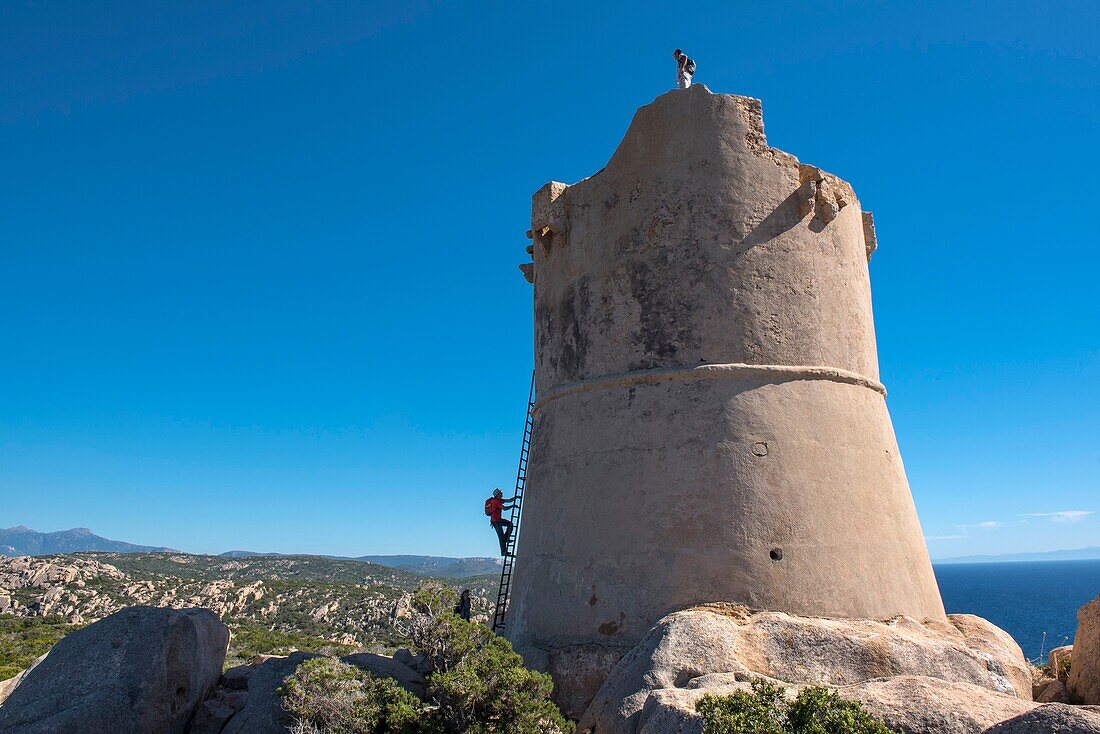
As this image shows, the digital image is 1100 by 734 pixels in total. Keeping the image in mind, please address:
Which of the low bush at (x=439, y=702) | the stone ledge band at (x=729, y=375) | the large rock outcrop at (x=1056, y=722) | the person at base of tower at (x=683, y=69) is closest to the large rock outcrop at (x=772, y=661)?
the low bush at (x=439, y=702)

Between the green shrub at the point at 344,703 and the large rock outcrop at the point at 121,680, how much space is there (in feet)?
4.63

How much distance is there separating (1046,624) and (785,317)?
81.8 meters

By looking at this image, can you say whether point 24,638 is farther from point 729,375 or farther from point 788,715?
point 788,715

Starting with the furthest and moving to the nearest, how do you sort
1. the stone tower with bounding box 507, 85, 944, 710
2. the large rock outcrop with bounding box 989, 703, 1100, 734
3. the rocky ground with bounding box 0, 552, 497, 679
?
the rocky ground with bounding box 0, 552, 497, 679
the stone tower with bounding box 507, 85, 944, 710
the large rock outcrop with bounding box 989, 703, 1100, 734

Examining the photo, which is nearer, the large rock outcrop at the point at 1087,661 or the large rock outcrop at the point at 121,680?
the large rock outcrop at the point at 121,680

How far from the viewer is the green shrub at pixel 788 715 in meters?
3.98

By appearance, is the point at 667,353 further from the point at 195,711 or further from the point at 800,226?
the point at 195,711

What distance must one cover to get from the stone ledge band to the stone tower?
0.02 metres

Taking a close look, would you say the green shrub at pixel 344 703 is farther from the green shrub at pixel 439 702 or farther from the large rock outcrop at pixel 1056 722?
the large rock outcrop at pixel 1056 722

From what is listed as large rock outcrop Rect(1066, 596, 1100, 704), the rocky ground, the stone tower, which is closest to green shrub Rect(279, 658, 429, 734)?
the stone tower

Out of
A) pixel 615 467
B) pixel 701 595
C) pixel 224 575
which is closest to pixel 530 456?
pixel 615 467

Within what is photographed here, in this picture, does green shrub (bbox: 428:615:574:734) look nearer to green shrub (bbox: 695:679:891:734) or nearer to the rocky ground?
green shrub (bbox: 695:679:891:734)

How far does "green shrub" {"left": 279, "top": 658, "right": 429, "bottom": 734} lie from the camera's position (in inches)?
221

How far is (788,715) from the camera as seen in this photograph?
13.6 ft
